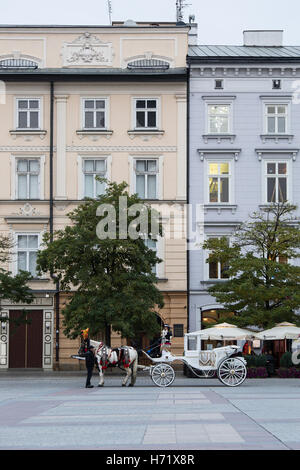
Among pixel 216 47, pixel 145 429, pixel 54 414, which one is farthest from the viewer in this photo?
pixel 216 47

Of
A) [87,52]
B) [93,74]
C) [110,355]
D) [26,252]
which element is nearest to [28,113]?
[93,74]

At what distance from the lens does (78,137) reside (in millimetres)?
42125

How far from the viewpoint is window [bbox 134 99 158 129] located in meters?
42.4

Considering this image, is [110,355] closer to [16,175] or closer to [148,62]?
[16,175]

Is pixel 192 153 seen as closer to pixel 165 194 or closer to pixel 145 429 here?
pixel 165 194

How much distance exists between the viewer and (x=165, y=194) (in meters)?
41.8

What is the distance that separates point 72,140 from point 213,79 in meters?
7.57

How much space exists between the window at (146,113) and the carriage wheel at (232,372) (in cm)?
1734

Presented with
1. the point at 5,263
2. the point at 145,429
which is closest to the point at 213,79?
the point at 5,263

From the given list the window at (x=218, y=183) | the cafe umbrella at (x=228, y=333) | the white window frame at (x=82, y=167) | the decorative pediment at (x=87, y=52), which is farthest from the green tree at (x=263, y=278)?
the decorative pediment at (x=87, y=52)

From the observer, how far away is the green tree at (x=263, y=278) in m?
33.5

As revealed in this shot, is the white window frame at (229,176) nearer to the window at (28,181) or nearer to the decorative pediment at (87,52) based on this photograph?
the decorative pediment at (87,52)

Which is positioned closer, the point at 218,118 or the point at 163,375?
the point at 163,375

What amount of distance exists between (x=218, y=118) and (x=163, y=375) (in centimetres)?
1814
